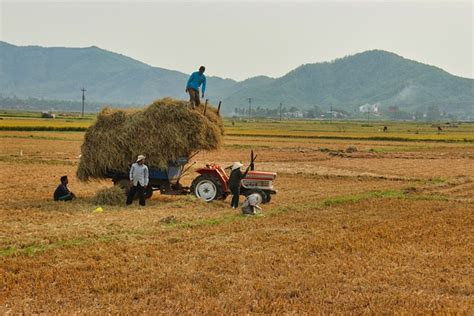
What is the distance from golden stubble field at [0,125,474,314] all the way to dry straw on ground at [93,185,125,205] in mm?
350

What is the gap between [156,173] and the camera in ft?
59.6

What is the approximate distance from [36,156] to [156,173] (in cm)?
1917

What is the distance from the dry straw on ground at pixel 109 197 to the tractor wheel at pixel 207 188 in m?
2.42

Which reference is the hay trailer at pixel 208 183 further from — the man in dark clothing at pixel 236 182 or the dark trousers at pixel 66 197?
the dark trousers at pixel 66 197

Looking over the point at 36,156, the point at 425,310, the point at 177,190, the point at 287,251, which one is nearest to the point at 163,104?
the point at 177,190

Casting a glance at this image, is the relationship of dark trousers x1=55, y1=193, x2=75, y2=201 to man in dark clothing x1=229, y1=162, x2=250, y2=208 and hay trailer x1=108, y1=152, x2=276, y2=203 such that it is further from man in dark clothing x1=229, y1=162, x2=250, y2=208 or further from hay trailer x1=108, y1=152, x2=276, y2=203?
man in dark clothing x1=229, y1=162, x2=250, y2=208

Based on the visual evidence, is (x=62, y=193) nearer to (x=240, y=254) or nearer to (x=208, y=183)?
(x=208, y=183)

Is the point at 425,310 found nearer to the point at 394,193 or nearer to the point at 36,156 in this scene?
the point at 394,193

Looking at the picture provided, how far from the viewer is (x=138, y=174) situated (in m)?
16.8

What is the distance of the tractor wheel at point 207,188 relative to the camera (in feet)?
59.1

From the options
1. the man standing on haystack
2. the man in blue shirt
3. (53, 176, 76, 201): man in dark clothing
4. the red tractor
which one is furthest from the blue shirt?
Answer: (53, 176, 76, 201): man in dark clothing

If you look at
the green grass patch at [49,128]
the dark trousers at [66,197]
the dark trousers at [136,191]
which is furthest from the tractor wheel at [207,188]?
the green grass patch at [49,128]

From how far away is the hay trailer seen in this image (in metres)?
17.9

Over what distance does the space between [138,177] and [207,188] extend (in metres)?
2.45
